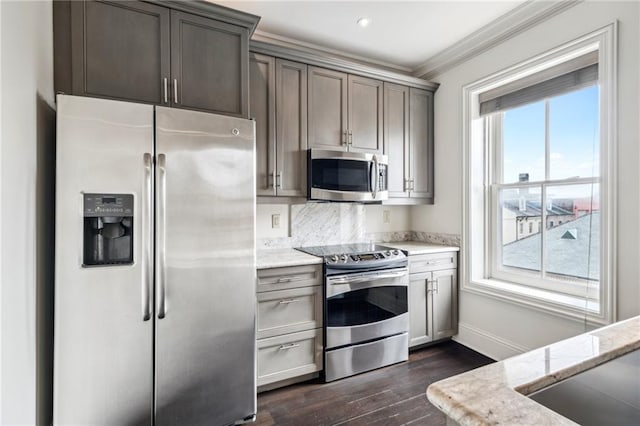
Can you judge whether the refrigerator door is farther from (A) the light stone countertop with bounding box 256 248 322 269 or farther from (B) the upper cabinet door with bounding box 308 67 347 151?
(B) the upper cabinet door with bounding box 308 67 347 151

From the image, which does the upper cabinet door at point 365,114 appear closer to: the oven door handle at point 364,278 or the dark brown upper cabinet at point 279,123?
the dark brown upper cabinet at point 279,123

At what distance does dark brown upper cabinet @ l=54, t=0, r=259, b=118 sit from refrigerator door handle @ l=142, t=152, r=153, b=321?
55 centimetres

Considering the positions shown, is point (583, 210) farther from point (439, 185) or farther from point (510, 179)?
point (439, 185)

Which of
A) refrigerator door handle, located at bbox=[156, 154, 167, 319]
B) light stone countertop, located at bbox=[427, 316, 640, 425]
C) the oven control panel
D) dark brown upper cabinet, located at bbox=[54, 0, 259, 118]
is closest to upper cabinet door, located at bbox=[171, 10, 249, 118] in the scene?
dark brown upper cabinet, located at bbox=[54, 0, 259, 118]

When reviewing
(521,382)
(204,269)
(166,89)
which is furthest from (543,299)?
(166,89)

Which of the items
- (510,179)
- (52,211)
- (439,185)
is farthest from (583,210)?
(52,211)

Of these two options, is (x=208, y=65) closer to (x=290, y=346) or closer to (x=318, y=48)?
(x=318, y=48)

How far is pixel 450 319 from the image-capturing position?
297 cm

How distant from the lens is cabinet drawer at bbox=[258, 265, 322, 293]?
2162 millimetres

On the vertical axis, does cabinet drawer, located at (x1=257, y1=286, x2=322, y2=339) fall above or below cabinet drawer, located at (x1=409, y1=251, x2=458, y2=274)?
below

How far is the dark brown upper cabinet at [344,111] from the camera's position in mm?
2699

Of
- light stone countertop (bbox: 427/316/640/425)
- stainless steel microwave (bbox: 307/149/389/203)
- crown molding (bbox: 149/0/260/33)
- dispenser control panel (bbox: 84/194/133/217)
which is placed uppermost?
crown molding (bbox: 149/0/260/33)

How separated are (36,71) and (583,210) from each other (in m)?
3.30

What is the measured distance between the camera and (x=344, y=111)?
9.22ft
